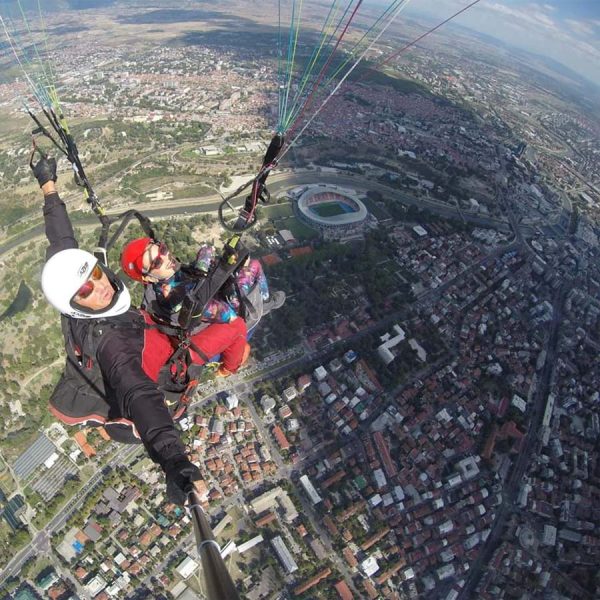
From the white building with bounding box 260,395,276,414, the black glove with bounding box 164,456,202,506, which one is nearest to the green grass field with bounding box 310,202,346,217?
the white building with bounding box 260,395,276,414

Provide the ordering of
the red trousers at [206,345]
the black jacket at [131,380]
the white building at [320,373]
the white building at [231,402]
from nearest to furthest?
the black jacket at [131,380], the red trousers at [206,345], the white building at [231,402], the white building at [320,373]

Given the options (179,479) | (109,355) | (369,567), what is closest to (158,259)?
(109,355)

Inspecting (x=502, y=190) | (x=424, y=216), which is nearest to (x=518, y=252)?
(x=424, y=216)

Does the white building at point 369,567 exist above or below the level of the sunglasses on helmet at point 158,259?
below

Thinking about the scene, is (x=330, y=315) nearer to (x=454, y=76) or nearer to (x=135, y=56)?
(x=135, y=56)

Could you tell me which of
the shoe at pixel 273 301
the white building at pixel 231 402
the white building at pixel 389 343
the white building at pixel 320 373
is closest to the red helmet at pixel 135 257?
the shoe at pixel 273 301

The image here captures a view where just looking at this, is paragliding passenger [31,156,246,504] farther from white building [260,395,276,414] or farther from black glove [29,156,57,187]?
white building [260,395,276,414]

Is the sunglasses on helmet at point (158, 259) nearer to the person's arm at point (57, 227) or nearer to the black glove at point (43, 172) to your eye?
the person's arm at point (57, 227)

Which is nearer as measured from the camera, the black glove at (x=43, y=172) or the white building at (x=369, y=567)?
the black glove at (x=43, y=172)
